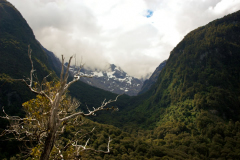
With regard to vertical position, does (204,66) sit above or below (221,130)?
above

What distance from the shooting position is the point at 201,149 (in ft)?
302

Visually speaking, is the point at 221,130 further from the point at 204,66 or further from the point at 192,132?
the point at 204,66

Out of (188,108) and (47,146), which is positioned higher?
(188,108)

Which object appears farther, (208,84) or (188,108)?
(208,84)

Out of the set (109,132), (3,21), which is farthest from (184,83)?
(3,21)

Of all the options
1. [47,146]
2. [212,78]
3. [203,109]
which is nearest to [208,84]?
[212,78]

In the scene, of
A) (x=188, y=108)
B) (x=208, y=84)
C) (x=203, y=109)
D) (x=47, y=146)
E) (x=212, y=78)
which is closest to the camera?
(x=47, y=146)

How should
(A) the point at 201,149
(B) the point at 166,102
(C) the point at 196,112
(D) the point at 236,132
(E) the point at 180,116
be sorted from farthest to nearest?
(B) the point at 166,102
(E) the point at 180,116
(C) the point at 196,112
(D) the point at 236,132
(A) the point at 201,149

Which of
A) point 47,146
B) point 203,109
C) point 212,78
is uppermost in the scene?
point 212,78

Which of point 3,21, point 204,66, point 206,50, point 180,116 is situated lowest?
point 180,116

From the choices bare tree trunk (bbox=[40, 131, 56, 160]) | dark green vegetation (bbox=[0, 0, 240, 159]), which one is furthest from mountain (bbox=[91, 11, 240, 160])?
bare tree trunk (bbox=[40, 131, 56, 160])

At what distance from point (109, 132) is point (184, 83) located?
4547 inches

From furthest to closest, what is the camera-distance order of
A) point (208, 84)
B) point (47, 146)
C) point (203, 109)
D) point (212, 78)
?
point (208, 84) < point (212, 78) < point (203, 109) < point (47, 146)

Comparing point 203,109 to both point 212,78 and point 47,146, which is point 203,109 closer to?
point 212,78
